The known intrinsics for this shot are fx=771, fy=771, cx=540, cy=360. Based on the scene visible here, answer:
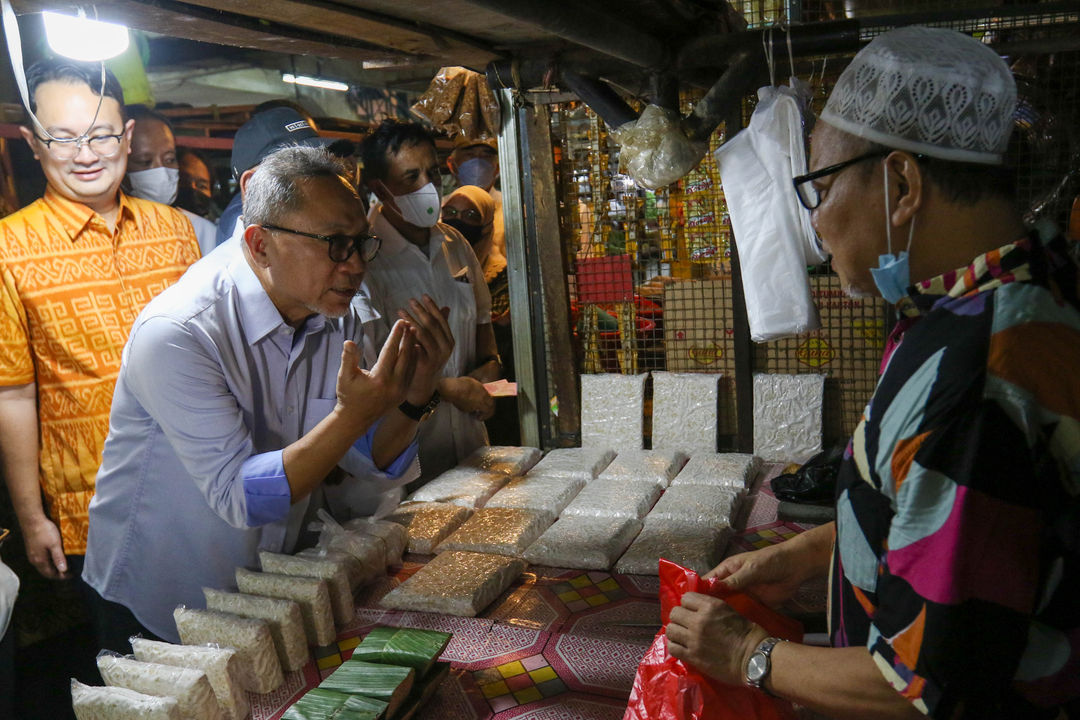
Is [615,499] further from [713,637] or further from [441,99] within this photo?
[441,99]

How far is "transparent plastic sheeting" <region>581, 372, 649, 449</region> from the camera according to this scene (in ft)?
11.4

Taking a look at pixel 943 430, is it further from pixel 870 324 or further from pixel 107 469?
pixel 870 324

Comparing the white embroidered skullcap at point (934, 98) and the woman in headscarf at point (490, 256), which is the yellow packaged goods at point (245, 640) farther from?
the woman in headscarf at point (490, 256)

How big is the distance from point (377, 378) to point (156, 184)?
278 cm

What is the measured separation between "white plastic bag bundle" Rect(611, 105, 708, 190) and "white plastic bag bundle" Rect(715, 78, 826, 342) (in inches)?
4.2

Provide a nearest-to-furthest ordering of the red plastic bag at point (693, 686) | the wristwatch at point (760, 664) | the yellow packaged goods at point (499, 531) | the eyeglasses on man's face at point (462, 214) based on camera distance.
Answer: the wristwatch at point (760, 664) < the red plastic bag at point (693, 686) < the yellow packaged goods at point (499, 531) < the eyeglasses on man's face at point (462, 214)

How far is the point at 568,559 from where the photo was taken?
7.45 ft

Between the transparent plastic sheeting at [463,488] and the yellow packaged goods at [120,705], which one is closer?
the yellow packaged goods at [120,705]

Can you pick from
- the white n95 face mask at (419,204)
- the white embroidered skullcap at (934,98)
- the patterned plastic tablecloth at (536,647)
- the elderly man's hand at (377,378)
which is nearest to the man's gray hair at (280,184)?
the elderly man's hand at (377,378)

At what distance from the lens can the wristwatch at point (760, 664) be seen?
3.92 ft

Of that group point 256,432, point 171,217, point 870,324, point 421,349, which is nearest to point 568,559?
point 421,349

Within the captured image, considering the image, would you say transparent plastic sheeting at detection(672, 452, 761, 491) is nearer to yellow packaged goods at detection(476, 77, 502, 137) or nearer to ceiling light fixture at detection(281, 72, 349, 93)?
yellow packaged goods at detection(476, 77, 502, 137)

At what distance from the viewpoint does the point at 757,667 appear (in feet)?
3.96

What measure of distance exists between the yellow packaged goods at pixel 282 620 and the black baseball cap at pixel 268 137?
7.14ft
